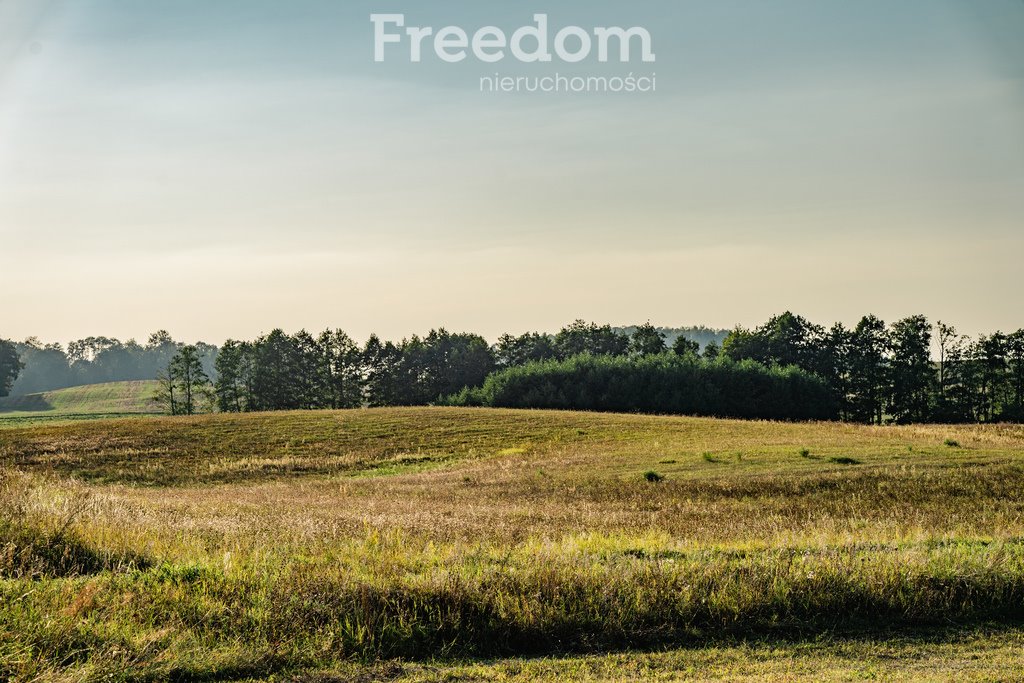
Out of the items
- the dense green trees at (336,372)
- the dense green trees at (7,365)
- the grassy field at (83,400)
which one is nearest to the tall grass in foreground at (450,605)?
the dense green trees at (336,372)

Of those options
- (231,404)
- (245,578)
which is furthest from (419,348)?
(245,578)

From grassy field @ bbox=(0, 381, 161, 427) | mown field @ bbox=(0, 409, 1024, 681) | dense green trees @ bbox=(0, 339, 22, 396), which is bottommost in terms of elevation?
grassy field @ bbox=(0, 381, 161, 427)

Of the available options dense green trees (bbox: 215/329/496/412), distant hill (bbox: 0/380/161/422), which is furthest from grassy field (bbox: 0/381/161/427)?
dense green trees (bbox: 215/329/496/412)

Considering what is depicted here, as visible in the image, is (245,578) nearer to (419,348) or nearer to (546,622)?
(546,622)

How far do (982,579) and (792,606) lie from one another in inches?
105

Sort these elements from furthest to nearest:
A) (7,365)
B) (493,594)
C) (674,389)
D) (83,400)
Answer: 1. (7,365)
2. (83,400)
3. (674,389)
4. (493,594)

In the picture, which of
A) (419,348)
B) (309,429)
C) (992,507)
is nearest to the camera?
(992,507)

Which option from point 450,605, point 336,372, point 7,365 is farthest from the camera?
point 7,365

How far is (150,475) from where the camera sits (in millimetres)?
40469

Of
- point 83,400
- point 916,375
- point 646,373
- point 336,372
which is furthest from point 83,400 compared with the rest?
point 916,375

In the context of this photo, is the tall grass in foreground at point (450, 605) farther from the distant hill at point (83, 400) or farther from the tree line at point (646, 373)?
the distant hill at point (83, 400)

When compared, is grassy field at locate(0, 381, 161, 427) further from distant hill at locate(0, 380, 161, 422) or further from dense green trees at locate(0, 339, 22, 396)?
dense green trees at locate(0, 339, 22, 396)

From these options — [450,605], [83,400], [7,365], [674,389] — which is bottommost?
[83,400]

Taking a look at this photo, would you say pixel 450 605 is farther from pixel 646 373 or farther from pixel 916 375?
pixel 916 375
